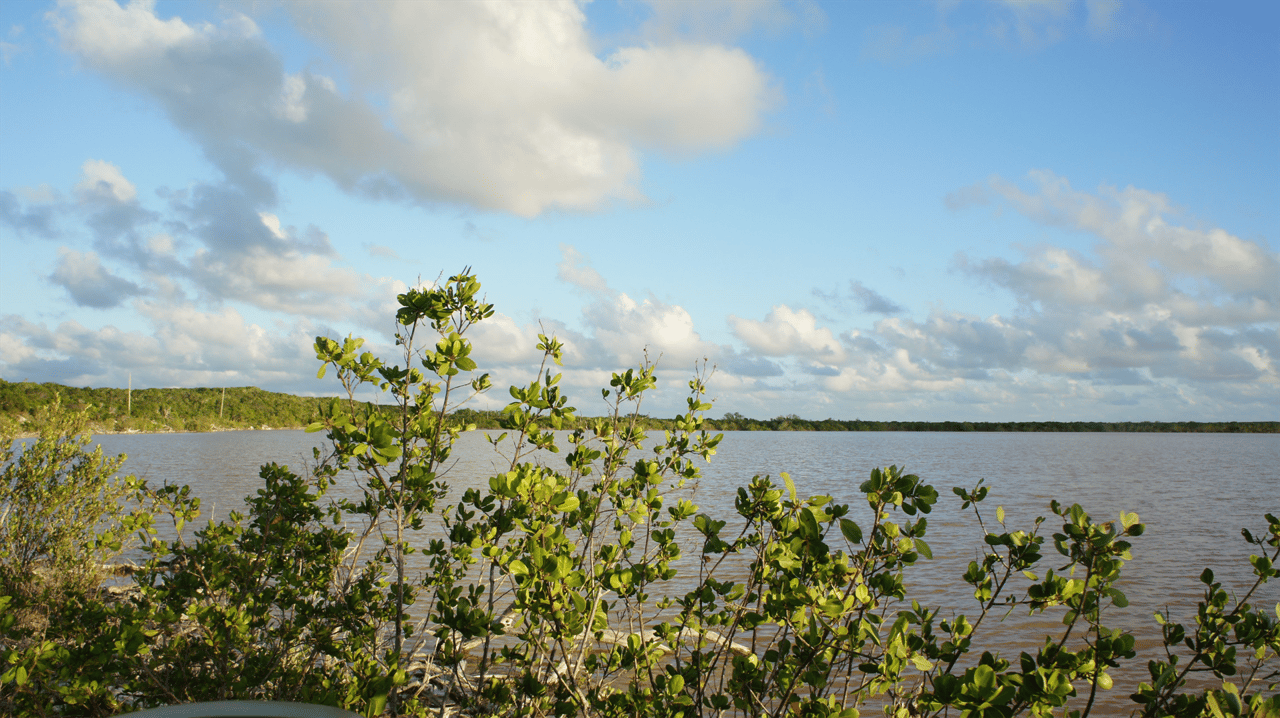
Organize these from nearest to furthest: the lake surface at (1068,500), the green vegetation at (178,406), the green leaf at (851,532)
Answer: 1. the green leaf at (851,532)
2. the lake surface at (1068,500)
3. the green vegetation at (178,406)

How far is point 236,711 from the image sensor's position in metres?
1.66

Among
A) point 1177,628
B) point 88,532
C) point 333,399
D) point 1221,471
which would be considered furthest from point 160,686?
point 1221,471

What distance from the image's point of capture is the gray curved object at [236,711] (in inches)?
64.8

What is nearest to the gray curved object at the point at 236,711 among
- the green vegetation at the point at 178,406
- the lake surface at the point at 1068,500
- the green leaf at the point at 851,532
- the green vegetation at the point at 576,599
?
the green vegetation at the point at 576,599

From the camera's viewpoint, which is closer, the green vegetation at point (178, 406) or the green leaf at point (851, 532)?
the green leaf at point (851, 532)

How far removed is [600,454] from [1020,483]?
26.7 meters

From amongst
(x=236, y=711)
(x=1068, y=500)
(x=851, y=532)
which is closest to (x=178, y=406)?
(x=1068, y=500)

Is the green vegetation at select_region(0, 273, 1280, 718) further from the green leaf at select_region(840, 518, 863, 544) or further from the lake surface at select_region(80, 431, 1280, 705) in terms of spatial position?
the lake surface at select_region(80, 431, 1280, 705)

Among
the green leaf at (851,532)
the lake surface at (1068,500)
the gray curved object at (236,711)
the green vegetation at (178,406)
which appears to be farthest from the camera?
the green vegetation at (178,406)

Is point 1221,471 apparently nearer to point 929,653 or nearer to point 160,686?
point 929,653

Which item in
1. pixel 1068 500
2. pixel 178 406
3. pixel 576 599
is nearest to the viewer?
pixel 576 599

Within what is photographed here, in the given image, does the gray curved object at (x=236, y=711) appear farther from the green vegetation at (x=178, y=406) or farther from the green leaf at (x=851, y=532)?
the green vegetation at (x=178, y=406)

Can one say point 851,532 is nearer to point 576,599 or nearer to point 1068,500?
point 576,599

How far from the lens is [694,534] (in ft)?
39.0
